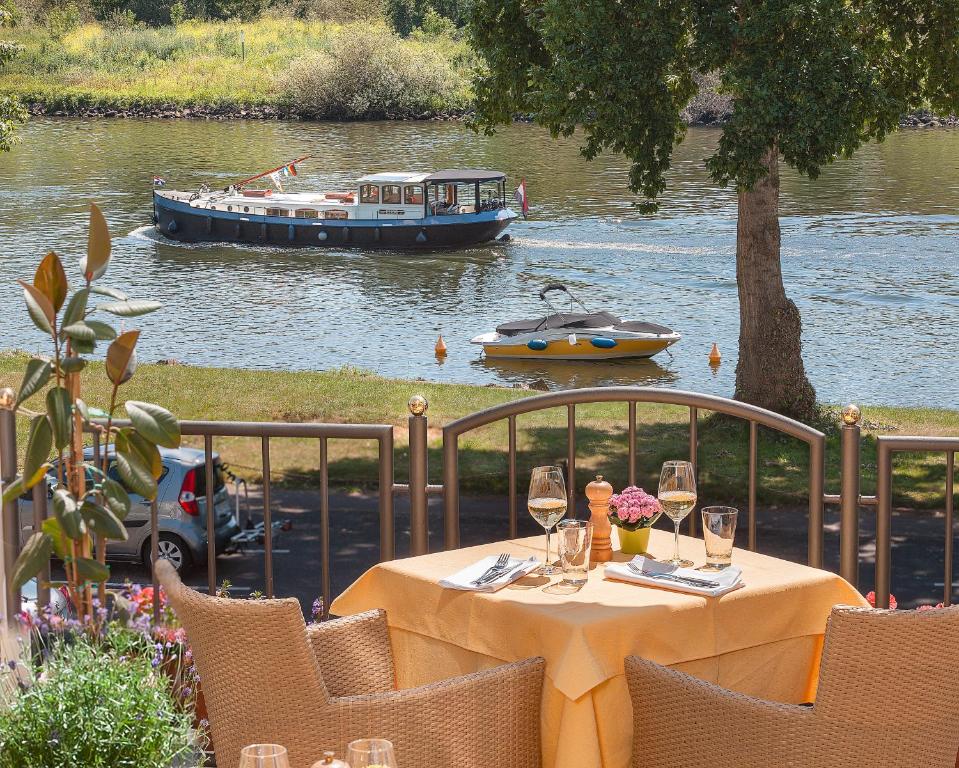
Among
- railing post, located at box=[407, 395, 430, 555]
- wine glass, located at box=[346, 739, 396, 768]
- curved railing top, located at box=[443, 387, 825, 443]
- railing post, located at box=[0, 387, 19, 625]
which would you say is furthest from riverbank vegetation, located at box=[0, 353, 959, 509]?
wine glass, located at box=[346, 739, 396, 768]

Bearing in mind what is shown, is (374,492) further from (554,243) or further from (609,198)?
(609,198)

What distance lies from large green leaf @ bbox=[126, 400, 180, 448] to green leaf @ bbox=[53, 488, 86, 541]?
1.22ft

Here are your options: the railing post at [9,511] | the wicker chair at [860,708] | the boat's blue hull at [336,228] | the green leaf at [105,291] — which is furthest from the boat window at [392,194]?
the wicker chair at [860,708]

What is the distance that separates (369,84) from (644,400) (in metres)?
76.3

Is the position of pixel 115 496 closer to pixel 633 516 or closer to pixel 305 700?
pixel 305 700

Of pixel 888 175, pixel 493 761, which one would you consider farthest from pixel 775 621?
pixel 888 175

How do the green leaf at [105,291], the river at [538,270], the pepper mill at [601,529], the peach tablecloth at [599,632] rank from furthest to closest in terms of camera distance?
1. the river at [538,270]
2. the green leaf at [105,291]
3. the pepper mill at [601,529]
4. the peach tablecloth at [599,632]

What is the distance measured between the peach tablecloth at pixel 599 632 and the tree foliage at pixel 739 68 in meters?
10.2

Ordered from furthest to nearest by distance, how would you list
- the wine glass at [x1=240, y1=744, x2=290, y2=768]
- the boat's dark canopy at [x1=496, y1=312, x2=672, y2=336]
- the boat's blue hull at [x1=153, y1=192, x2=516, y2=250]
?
1. the boat's blue hull at [x1=153, y1=192, x2=516, y2=250]
2. the boat's dark canopy at [x1=496, y1=312, x2=672, y2=336]
3. the wine glass at [x1=240, y1=744, x2=290, y2=768]

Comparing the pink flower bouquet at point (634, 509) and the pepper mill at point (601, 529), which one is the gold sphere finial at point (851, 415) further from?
the pepper mill at point (601, 529)

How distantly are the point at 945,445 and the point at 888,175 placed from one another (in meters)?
51.2

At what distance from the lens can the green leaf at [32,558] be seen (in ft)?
17.6

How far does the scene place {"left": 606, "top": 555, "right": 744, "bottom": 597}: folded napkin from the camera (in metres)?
4.86

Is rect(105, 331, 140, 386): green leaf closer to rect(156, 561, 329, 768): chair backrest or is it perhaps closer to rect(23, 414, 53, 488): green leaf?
rect(23, 414, 53, 488): green leaf
